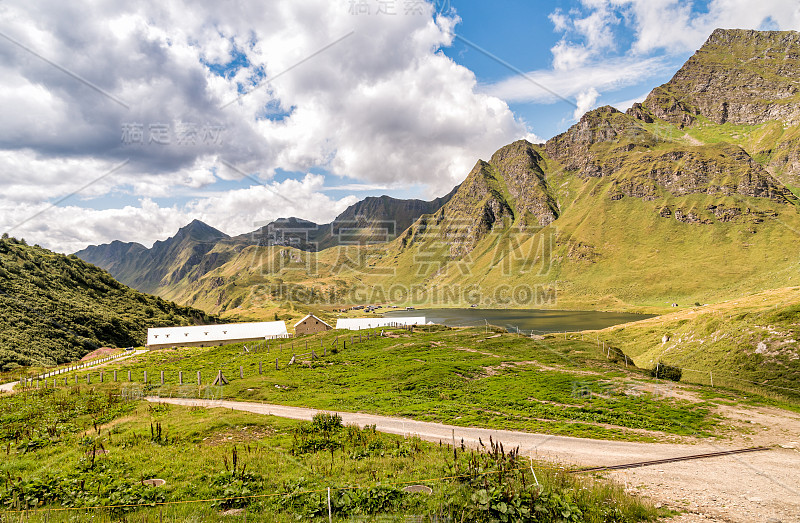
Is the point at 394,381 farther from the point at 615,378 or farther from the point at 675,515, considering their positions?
the point at 675,515

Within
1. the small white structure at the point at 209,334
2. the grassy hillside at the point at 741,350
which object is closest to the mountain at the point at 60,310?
the small white structure at the point at 209,334

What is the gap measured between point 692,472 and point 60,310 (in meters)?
147

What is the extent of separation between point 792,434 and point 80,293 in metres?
182

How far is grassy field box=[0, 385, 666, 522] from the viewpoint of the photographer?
1112 centimetres

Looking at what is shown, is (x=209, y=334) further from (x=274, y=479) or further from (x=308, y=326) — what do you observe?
(x=274, y=479)

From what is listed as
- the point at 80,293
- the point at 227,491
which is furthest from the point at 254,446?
the point at 80,293

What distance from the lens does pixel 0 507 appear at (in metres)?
11.7

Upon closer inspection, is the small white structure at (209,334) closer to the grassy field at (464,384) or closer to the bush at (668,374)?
the grassy field at (464,384)

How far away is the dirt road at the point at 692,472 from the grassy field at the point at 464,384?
2551 millimetres

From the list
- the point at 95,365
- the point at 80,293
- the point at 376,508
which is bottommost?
the point at 95,365

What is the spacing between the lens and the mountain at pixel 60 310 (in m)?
82.7

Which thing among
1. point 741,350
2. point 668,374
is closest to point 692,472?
point 668,374

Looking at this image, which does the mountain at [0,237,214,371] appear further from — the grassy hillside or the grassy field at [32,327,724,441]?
the grassy hillside

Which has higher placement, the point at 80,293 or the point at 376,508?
the point at 80,293
